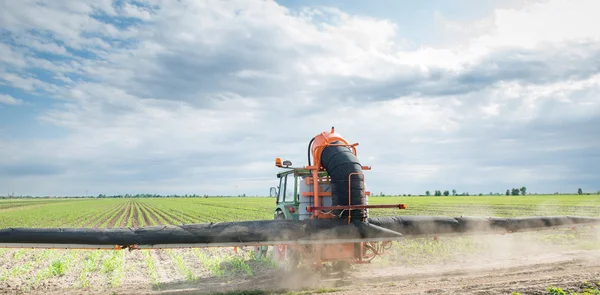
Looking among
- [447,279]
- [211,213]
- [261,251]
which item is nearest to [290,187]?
[261,251]

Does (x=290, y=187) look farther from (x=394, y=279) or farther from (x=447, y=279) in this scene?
(x=447, y=279)

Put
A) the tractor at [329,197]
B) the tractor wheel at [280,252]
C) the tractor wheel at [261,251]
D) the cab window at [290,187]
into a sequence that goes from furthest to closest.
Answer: the tractor wheel at [261,251] < the cab window at [290,187] < the tractor wheel at [280,252] < the tractor at [329,197]

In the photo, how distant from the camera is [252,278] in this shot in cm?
1117

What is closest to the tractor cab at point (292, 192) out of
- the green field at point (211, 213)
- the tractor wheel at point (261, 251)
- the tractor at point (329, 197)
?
the tractor at point (329, 197)

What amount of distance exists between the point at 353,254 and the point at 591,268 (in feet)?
19.8

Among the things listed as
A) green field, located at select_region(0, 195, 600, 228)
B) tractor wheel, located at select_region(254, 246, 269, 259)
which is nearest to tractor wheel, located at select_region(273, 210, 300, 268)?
tractor wheel, located at select_region(254, 246, 269, 259)

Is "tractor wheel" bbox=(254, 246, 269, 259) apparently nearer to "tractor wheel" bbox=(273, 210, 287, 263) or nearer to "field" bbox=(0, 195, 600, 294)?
"field" bbox=(0, 195, 600, 294)

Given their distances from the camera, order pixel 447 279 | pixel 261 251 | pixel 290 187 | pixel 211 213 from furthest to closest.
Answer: pixel 211 213 < pixel 261 251 < pixel 290 187 < pixel 447 279

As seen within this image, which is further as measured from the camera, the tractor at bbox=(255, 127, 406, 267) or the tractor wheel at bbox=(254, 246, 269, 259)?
the tractor wheel at bbox=(254, 246, 269, 259)

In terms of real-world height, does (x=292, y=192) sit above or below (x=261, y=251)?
above

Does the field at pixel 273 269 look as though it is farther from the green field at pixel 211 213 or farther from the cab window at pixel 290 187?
the green field at pixel 211 213

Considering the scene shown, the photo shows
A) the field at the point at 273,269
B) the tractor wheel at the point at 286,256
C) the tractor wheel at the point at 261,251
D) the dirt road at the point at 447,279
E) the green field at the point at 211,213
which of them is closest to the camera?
the dirt road at the point at 447,279

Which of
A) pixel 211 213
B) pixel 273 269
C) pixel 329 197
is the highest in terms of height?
pixel 329 197

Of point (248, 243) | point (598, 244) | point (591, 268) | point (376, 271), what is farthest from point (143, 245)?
point (598, 244)
